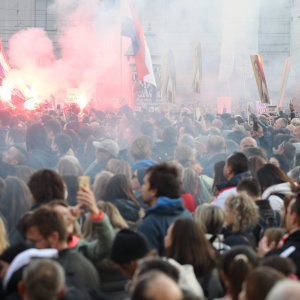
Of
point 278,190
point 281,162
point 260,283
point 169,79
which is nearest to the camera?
point 260,283

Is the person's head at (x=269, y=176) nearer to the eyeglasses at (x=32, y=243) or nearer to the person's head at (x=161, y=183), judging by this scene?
the person's head at (x=161, y=183)

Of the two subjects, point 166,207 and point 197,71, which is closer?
point 166,207

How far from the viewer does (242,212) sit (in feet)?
19.3

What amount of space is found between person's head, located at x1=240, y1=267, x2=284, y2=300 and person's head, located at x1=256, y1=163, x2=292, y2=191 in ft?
11.3

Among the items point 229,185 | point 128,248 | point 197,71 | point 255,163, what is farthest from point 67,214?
point 197,71

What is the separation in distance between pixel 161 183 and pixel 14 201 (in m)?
1.18

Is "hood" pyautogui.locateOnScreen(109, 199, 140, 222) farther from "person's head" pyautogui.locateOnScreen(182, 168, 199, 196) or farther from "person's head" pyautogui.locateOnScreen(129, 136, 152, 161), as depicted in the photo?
"person's head" pyautogui.locateOnScreen(129, 136, 152, 161)

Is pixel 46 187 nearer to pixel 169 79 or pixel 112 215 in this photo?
pixel 112 215

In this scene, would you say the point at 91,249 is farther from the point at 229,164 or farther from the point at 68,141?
the point at 68,141

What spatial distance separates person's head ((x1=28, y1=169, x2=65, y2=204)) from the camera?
591cm

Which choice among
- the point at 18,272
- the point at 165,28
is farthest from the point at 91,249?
the point at 165,28

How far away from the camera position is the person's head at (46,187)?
233 inches

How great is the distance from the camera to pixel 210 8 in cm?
3900

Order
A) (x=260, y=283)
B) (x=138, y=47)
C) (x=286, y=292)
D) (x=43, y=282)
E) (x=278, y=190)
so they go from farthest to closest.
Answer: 1. (x=138, y=47)
2. (x=278, y=190)
3. (x=43, y=282)
4. (x=260, y=283)
5. (x=286, y=292)
